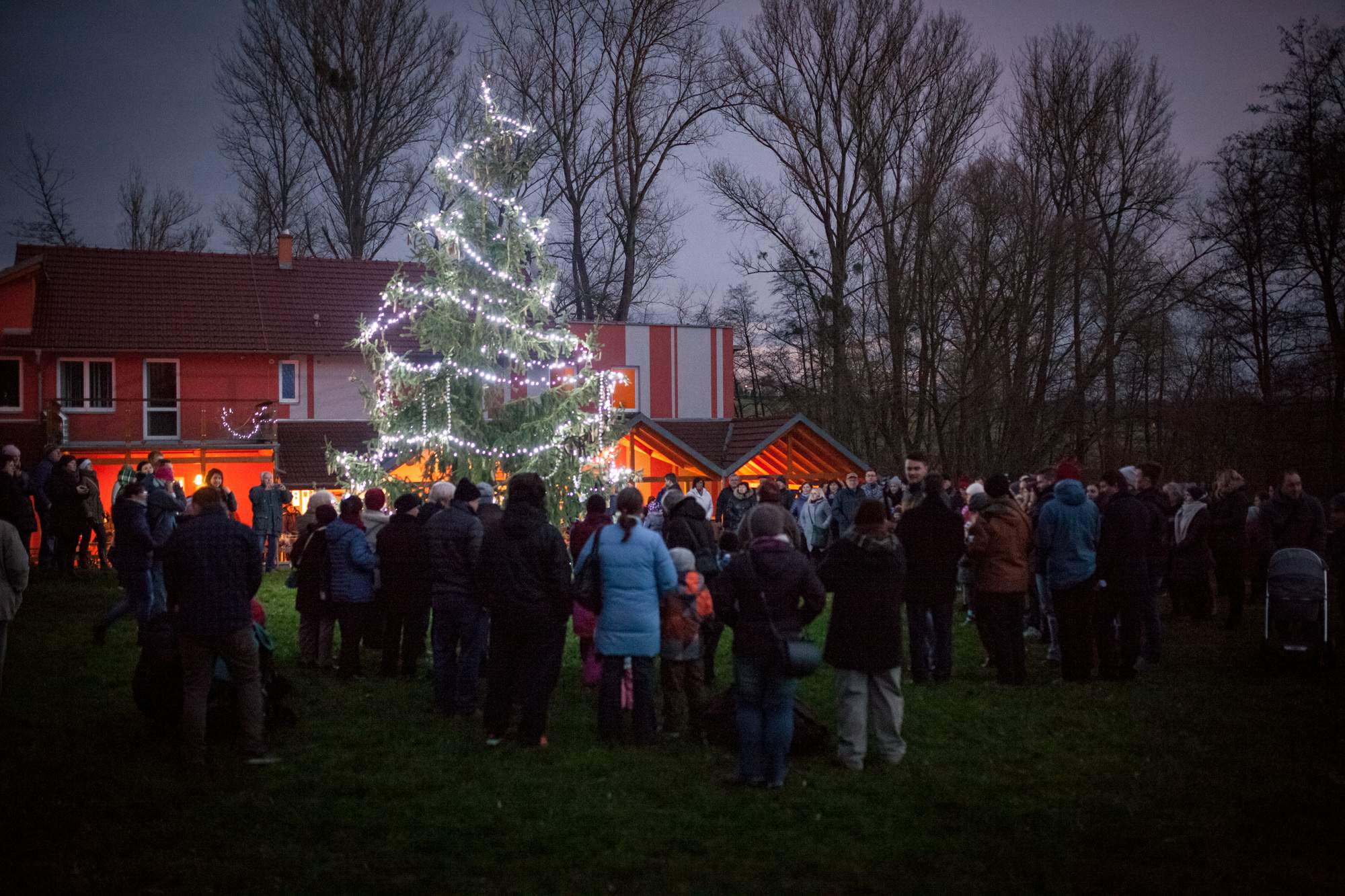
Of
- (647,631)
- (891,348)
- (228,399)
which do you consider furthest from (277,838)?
(891,348)

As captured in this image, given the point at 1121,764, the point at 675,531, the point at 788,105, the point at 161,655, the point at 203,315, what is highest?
the point at 788,105

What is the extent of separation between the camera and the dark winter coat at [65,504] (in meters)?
16.7

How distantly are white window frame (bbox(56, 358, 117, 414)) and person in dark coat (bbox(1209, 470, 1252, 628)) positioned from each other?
990 inches

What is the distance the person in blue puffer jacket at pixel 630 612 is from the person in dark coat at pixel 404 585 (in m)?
2.84

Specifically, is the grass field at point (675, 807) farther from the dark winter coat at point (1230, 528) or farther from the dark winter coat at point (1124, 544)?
the dark winter coat at point (1230, 528)

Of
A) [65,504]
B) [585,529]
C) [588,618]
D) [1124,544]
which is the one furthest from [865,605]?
[65,504]

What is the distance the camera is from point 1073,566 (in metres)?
10.2

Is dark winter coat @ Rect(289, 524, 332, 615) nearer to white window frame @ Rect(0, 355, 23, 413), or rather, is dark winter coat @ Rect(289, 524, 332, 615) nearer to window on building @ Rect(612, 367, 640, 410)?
window on building @ Rect(612, 367, 640, 410)

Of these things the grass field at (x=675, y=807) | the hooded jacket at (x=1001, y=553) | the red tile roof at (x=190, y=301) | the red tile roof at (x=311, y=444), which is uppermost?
the red tile roof at (x=190, y=301)

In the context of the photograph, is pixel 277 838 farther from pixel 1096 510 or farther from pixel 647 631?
pixel 1096 510

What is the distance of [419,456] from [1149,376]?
25.1 m

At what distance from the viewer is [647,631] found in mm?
7801

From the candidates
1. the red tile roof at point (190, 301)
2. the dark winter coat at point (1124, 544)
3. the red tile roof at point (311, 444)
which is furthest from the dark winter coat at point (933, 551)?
the red tile roof at point (190, 301)

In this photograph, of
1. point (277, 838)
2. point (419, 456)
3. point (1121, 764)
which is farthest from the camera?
point (419, 456)
